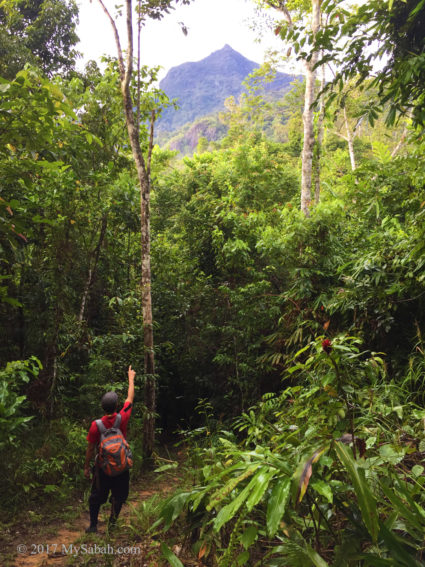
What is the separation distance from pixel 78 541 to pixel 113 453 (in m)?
1.25

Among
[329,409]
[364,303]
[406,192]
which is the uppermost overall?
[406,192]

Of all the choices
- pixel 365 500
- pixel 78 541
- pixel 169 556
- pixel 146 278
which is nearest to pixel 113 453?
pixel 78 541

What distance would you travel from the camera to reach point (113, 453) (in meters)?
3.18

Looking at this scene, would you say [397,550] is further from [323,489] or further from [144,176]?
[144,176]

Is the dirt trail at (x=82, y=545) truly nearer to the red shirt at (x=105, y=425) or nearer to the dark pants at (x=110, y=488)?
the dark pants at (x=110, y=488)

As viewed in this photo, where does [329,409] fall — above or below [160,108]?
below

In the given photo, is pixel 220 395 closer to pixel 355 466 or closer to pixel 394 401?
pixel 394 401

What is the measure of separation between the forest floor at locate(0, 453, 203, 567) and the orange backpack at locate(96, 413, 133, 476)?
385 mm

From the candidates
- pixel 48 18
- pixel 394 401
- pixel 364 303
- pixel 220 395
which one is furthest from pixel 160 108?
pixel 48 18

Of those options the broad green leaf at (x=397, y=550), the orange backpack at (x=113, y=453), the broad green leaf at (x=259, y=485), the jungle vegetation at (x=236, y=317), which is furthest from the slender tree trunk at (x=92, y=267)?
the broad green leaf at (x=397, y=550)

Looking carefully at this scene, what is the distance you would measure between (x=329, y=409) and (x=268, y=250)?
14.9 feet

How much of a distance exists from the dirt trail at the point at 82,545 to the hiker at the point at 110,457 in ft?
0.57

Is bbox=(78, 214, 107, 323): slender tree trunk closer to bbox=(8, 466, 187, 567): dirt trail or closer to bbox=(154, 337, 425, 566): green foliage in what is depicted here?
bbox=(8, 466, 187, 567): dirt trail

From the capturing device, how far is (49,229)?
5.66m
